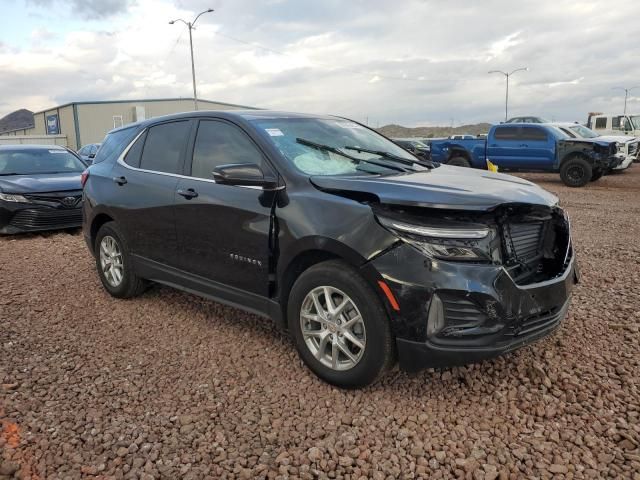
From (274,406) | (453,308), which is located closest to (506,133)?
(453,308)

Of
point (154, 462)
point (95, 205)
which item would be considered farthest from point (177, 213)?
point (154, 462)

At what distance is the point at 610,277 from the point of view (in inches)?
211

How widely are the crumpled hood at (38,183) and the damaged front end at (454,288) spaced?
6.86 metres

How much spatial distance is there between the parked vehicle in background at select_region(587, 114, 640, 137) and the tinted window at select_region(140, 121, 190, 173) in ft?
80.5

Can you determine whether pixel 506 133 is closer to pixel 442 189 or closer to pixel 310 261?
pixel 442 189

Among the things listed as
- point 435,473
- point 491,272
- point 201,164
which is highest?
point 201,164

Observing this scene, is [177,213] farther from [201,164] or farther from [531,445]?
[531,445]

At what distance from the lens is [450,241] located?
2.83m

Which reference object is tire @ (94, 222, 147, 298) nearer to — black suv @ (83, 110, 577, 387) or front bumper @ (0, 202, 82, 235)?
black suv @ (83, 110, 577, 387)

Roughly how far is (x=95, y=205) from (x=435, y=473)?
159 inches

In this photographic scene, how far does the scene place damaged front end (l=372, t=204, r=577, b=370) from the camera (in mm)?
2785

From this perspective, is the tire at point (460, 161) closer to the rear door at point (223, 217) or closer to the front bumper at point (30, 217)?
the front bumper at point (30, 217)

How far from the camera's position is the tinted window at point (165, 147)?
4340mm

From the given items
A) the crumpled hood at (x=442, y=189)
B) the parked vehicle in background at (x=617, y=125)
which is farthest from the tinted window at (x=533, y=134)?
the crumpled hood at (x=442, y=189)
